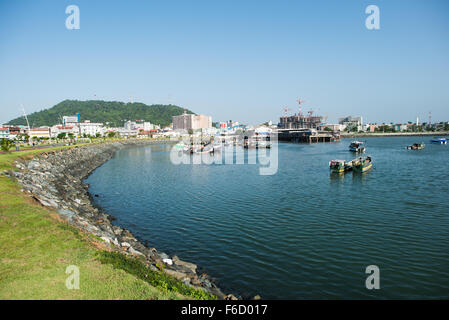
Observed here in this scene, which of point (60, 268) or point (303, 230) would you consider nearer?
point (60, 268)

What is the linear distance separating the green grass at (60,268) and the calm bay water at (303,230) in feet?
14.3

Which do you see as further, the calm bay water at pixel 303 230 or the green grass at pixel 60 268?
the calm bay water at pixel 303 230

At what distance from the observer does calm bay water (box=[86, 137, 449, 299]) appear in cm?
1209

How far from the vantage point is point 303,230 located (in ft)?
59.0

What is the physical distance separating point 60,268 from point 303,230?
46.7 ft

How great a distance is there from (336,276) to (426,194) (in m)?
20.4

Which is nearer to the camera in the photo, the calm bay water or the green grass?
the green grass

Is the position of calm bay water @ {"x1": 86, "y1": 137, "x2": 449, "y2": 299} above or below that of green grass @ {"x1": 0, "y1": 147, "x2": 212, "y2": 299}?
below

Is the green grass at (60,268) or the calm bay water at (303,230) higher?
the green grass at (60,268)

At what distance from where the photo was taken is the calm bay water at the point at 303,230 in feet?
39.7

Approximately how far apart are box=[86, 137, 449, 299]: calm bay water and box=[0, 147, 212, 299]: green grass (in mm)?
4366

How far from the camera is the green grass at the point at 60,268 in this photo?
24.4 feet

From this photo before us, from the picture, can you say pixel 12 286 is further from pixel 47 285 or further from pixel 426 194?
pixel 426 194
